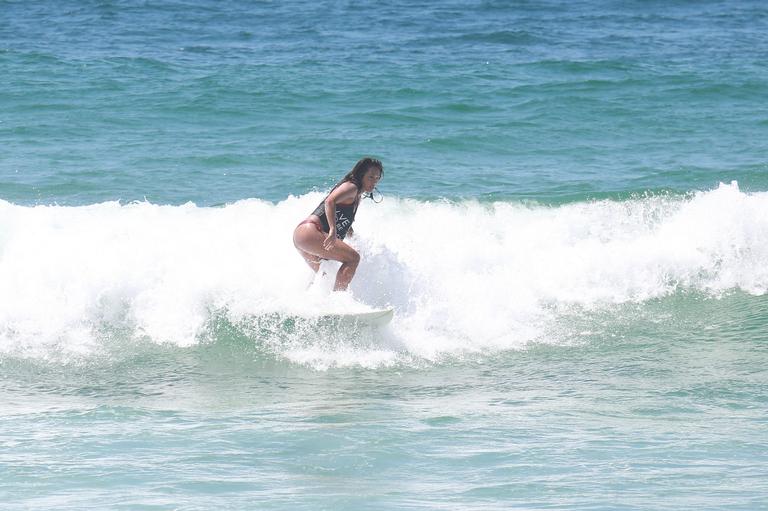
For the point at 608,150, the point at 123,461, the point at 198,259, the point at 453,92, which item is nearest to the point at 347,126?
the point at 453,92

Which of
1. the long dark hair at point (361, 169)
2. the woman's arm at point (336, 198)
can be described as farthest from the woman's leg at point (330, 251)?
the long dark hair at point (361, 169)

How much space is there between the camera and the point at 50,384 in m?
8.36

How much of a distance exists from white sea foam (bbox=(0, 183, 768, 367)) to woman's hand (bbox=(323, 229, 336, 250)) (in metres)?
0.42

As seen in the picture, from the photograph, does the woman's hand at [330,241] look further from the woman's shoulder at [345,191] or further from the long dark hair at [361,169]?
the long dark hair at [361,169]

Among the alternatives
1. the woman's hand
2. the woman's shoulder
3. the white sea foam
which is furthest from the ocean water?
the woman's shoulder

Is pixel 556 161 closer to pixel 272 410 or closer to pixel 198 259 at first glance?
pixel 198 259

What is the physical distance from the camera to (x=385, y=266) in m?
9.44

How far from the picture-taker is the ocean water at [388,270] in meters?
6.37

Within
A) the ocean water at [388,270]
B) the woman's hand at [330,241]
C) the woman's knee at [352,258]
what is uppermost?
the woman's hand at [330,241]

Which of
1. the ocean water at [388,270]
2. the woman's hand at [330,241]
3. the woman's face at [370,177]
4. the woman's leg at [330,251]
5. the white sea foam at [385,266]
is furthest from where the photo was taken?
the white sea foam at [385,266]

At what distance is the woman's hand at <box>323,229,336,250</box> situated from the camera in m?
8.64

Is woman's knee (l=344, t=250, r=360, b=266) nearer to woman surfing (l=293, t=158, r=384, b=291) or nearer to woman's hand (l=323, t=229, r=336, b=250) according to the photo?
woman surfing (l=293, t=158, r=384, b=291)

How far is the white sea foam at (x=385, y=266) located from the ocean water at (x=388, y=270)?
0.11 ft

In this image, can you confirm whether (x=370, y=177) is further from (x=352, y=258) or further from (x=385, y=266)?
(x=385, y=266)
